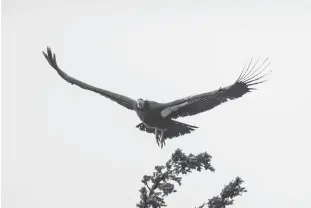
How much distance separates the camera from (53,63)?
25281 mm

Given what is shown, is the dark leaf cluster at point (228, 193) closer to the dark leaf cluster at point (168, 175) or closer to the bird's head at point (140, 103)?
the dark leaf cluster at point (168, 175)

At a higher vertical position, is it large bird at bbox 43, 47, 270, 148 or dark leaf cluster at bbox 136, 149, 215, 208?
large bird at bbox 43, 47, 270, 148

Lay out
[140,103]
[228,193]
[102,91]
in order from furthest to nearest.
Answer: [102,91]
[140,103]
[228,193]

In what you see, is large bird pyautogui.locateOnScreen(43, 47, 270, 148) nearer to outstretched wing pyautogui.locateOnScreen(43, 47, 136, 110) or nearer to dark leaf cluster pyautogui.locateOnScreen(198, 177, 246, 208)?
outstretched wing pyautogui.locateOnScreen(43, 47, 136, 110)

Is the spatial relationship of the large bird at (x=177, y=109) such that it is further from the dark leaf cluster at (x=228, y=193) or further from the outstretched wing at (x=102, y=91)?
the dark leaf cluster at (x=228, y=193)

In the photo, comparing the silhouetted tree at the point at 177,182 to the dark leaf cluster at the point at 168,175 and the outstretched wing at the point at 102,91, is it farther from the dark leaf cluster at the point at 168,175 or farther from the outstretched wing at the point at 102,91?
the outstretched wing at the point at 102,91

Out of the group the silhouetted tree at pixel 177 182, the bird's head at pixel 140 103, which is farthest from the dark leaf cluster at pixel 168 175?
the bird's head at pixel 140 103

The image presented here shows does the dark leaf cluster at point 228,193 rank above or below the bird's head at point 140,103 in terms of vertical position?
below

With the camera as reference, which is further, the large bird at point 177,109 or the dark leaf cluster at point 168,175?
the large bird at point 177,109

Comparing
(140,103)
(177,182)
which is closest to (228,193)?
(177,182)

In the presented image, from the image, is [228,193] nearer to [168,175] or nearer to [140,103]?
[168,175]

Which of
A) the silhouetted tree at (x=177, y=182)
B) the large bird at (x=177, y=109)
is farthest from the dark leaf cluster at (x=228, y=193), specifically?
the large bird at (x=177, y=109)

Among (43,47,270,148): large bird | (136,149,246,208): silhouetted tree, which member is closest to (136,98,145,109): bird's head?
(43,47,270,148): large bird

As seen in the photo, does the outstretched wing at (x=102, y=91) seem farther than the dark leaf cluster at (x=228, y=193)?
Yes
